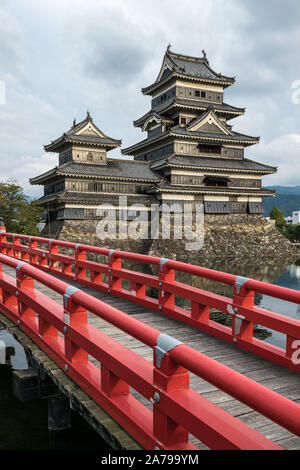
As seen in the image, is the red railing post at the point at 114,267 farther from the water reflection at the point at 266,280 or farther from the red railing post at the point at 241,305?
the water reflection at the point at 266,280

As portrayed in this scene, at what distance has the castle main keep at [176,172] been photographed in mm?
32875

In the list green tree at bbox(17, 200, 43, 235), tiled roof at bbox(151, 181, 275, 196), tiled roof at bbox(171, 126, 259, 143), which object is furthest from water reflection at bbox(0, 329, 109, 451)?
tiled roof at bbox(171, 126, 259, 143)

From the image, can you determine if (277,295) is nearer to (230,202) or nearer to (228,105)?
(230,202)

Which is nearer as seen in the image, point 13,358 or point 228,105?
point 13,358

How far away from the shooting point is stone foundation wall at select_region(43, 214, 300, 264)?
33000 mm

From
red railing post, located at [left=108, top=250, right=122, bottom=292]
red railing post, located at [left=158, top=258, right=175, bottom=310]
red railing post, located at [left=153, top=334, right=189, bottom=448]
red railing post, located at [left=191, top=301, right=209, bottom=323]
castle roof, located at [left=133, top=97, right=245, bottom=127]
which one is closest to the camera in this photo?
red railing post, located at [left=153, top=334, right=189, bottom=448]

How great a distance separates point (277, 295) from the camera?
14.7ft

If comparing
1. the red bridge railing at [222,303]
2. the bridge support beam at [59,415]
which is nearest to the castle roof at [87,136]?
the red bridge railing at [222,303]

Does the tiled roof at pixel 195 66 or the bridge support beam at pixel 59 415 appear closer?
the bridge support beam at pixel 59 415

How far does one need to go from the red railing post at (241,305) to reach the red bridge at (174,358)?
13 mm

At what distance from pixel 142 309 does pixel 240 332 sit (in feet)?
7.47

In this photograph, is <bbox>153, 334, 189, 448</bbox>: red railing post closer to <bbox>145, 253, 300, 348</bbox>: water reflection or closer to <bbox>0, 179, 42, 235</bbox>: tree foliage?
<bbox>145, 253, 300, 348</bbox>: water reflection

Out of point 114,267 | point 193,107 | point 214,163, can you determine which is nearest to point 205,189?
point 214,163
